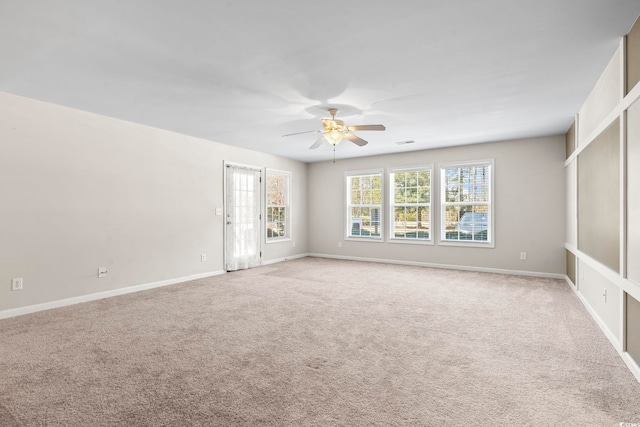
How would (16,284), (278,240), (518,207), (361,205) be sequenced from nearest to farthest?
(16,284) < (518,207) < (278,240) < (361,205)

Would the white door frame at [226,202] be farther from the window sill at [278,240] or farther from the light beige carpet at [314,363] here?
the light beige carpet at [314,363]

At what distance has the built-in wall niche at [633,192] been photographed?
2334 mm

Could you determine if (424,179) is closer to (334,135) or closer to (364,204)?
(364,204)

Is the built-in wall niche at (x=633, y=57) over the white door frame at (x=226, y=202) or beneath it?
over

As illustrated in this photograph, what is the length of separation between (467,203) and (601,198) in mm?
3241

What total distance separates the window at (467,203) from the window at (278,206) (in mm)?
3652

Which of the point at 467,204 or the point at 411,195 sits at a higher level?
the point at 411,195

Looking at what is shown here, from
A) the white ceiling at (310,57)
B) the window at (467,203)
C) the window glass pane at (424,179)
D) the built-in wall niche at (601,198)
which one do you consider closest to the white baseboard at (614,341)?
the built-in wall niche at (601,198)

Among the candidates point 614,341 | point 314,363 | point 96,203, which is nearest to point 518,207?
point 614,341

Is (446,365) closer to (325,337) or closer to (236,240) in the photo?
(325,337)

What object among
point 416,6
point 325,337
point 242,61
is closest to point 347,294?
point 325,337

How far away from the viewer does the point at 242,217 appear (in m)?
6.70

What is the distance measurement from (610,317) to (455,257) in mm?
3562

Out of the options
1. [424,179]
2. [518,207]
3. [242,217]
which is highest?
[424,179]
